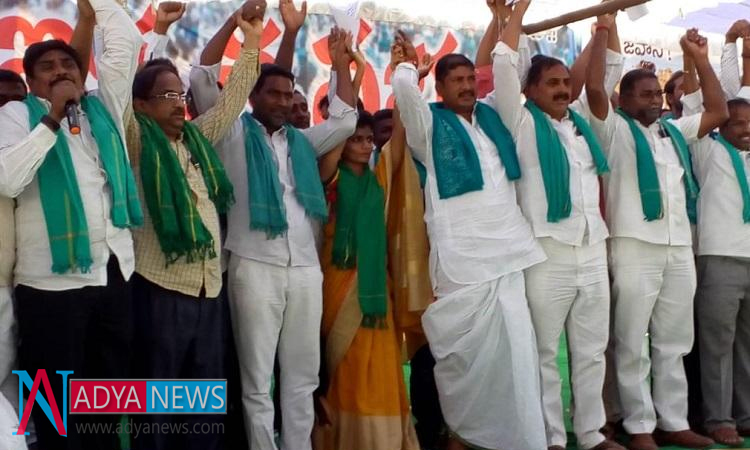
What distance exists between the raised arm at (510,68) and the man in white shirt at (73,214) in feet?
5.31

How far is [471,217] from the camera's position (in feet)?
14.5

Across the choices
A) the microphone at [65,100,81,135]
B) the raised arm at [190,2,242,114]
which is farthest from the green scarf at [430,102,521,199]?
the microphone at [65,100,81,135]

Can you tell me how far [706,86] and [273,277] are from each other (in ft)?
8.24

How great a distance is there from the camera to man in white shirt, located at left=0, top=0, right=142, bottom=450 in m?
3.49

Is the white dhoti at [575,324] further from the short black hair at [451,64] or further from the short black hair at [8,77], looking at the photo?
the short black hair at [8,77]

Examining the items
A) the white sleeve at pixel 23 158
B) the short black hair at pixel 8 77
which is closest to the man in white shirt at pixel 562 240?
the white sleeve at pixel 23 158

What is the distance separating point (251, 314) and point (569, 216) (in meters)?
1.52

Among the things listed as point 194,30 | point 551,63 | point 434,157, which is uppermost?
point 194,30

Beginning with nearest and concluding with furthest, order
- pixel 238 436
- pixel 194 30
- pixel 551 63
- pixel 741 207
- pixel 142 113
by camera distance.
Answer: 1. pixel 142 113
2. pixel 238 436
3. pixel 551 63
4. pixel 741 207
5. pixel 194 30

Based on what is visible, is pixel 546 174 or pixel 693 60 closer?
pixel 546 174

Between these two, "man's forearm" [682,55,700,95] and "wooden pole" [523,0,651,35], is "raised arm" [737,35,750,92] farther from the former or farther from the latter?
"wooden pole" [523,0,651,35]

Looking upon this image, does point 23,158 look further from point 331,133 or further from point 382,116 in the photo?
point 382,116

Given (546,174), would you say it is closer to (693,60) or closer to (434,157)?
(434,157)

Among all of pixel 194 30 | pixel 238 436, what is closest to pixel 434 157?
pixel 238 436
